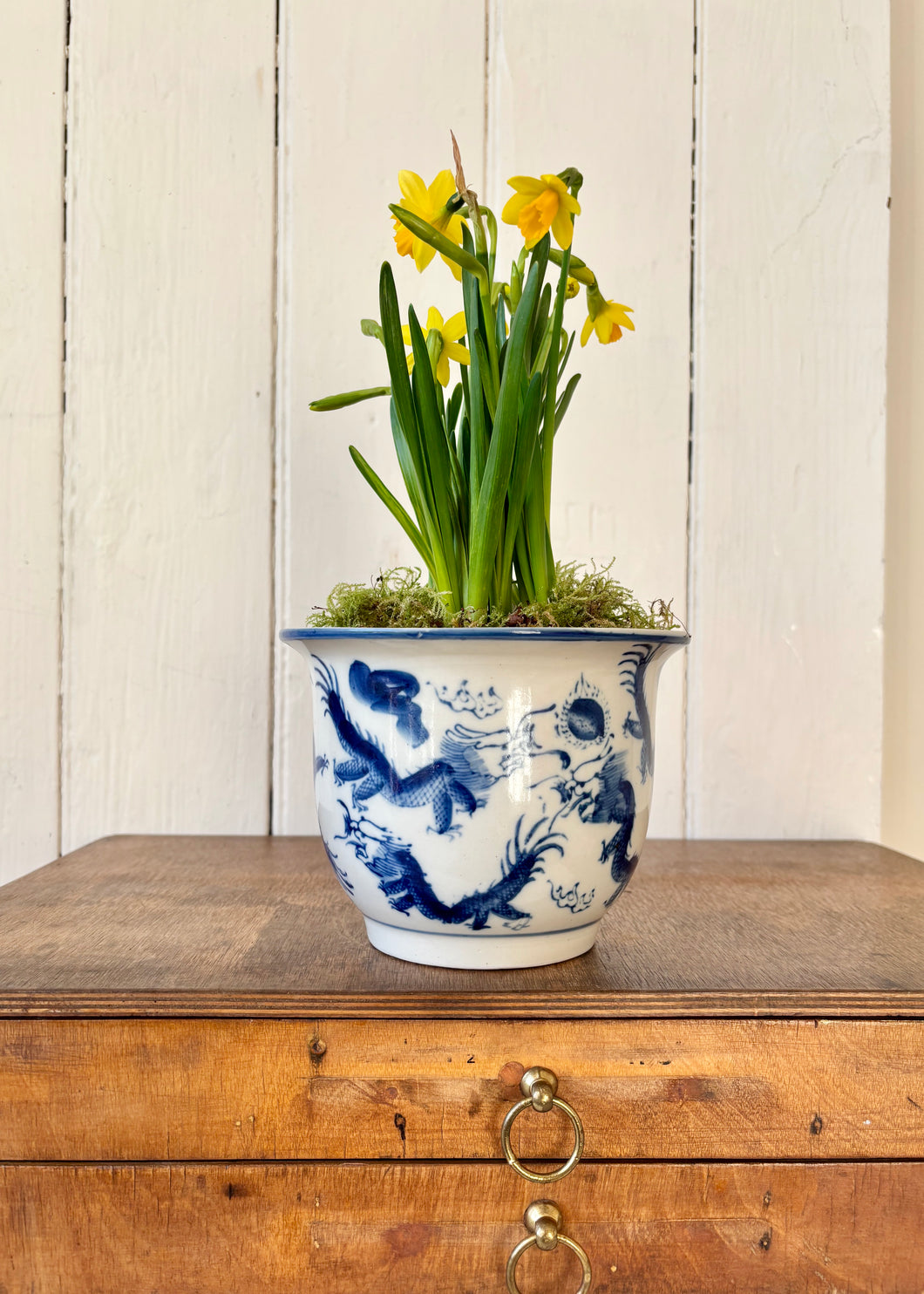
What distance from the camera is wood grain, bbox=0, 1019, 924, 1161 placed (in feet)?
1.22

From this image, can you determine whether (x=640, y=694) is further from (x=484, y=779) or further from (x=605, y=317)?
(x=605, y=317)

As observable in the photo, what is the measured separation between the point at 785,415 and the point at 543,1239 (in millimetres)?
653

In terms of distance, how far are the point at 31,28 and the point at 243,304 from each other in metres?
0.29

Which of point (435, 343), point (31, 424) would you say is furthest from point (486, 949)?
point (31, 424)

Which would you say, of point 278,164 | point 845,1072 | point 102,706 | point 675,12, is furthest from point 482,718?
point 675,12

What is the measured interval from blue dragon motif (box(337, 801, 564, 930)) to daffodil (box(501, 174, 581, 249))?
28cm

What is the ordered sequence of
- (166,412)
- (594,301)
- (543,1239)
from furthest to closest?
(166,412) → (594,301) → (543,1239)

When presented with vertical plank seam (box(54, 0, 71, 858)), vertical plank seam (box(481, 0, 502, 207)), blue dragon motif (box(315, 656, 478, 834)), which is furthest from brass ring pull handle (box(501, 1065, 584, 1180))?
vertical plank seam (box(481, 0, 502, 207))

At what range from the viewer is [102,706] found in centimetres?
76

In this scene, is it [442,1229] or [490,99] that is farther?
[490,99]

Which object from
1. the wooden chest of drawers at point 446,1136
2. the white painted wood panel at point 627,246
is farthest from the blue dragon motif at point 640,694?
the white painted wood panel at point 627,246

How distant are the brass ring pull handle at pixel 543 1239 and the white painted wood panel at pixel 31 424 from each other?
0.55 meters

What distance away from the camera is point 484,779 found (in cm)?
39

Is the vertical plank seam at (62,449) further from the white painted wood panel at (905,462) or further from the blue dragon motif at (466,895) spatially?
the white painted wood panel at (905,462)
